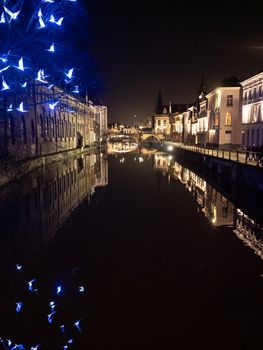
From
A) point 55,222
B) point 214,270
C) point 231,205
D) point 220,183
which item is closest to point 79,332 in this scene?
point 214,270

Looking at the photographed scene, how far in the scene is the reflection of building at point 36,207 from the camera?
11.7 m

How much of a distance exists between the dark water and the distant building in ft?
86.5

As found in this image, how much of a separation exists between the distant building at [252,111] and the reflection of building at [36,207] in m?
25.5

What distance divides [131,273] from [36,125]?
103ft

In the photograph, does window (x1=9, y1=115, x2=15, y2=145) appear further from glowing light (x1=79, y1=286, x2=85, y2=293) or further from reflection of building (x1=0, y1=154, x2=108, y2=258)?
glowing light (x1=79, y1=286, x2=85, y2=293)

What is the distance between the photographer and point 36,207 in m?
16.5

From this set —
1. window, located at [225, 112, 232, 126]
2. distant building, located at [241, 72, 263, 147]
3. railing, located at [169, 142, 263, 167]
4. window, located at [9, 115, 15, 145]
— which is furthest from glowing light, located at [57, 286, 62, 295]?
window, located at [225, 112, 232, 126]

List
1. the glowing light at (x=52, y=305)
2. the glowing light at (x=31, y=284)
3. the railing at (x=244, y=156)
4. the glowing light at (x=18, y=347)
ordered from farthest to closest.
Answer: the railing at (x=244, y=156), the glowing light at (x=31, y=284), the glowing light at (x=52, y=305), the glowing light at (x=18, y=347)

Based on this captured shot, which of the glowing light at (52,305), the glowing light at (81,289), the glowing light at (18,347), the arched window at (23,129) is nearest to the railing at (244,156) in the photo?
the glowing light at (81,289)

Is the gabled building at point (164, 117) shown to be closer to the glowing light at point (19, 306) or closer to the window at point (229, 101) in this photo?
the window at point (229, 101)

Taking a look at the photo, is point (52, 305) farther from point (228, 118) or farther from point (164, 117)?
point (164, 117)

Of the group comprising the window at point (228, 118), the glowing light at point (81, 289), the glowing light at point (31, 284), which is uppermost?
the window at point (228, 118)

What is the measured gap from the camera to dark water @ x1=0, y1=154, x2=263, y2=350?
631cm

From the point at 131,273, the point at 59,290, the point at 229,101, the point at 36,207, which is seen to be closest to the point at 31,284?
the point at 59,290
